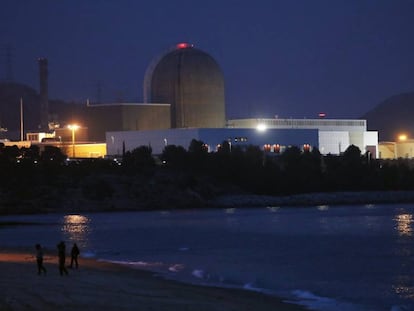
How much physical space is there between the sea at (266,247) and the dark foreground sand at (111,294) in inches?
56.3

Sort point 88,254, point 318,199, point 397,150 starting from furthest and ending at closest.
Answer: point 397,150, point 318,199, point 88,254

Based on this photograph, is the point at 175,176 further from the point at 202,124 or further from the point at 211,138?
the point at 202,124

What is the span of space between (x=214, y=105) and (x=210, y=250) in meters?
69.0

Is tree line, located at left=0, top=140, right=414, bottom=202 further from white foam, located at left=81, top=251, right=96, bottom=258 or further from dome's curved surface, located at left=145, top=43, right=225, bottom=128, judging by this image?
white foam, located at left=81, top=251, right=96, bottom=258

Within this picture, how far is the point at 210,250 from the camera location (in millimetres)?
41688

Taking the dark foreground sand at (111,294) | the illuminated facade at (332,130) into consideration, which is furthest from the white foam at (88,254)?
the illuminated facade at (332,130)

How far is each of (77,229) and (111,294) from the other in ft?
106

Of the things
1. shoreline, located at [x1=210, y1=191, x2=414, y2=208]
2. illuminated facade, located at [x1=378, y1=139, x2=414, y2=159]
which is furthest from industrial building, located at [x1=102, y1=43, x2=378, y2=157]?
shoreline, located at [x1=210, y1=191, x2=414, y2=208]

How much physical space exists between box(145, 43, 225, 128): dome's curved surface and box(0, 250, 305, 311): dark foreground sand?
251 feet

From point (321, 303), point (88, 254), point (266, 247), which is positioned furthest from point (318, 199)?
point (321, 303)

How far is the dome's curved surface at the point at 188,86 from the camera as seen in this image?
107 metres

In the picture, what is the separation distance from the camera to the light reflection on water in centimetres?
4799

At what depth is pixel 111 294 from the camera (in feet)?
80.3

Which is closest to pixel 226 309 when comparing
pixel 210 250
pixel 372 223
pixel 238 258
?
pixel 238 258
